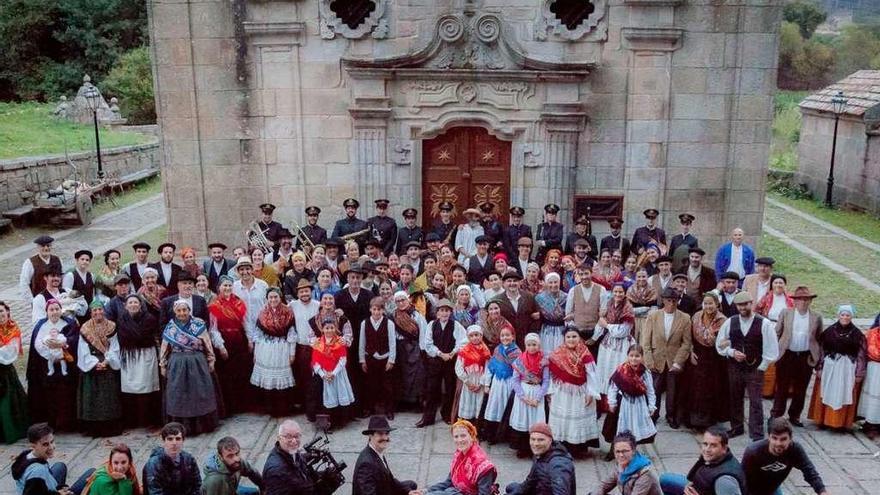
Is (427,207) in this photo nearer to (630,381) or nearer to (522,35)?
(522,35)

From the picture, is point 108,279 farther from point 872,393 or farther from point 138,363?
point 872,393

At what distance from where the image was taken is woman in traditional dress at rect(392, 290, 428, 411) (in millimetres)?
8914

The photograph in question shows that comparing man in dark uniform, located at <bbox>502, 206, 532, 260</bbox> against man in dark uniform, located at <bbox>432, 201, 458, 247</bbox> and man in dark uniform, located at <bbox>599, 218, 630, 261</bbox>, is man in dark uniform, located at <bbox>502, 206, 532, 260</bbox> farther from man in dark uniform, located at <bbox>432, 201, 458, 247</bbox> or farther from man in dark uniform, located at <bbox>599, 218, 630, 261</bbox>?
man in dark uniform, located at <bbox>599, 218, 630, 261</bbox>

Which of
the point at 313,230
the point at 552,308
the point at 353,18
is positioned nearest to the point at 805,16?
the point at 353,18

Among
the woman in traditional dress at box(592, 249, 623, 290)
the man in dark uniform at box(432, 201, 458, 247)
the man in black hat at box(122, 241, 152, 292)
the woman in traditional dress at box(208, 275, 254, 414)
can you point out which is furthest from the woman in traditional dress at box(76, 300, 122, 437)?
the woman in traditional dress at box(592, 249, 623, 290)

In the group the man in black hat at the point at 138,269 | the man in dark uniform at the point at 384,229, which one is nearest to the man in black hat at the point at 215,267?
the man in black hat at the point at 138,269

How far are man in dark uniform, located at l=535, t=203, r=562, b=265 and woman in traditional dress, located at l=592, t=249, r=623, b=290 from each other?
1.61 m

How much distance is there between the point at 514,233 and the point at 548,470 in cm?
608

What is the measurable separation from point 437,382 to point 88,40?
119 ft

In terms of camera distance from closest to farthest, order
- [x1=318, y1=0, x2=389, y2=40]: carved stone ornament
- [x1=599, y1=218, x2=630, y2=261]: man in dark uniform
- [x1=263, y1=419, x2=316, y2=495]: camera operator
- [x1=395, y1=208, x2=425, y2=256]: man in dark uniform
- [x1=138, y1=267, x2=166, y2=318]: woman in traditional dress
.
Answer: [x1=263, y1=419, x2=316, y2=495]: camera operator < [x1=138, y1=267, x2=166, y2=318]: woman in traditional dress < [x1=599, y1=218, x2=630, y2=261]: man in dark uniform < [x1=395, y1=208, x2=425, y2=256]: man in dark uniform < [x1=318, y1=0, x2=389, y2=40]: carved stone ornament

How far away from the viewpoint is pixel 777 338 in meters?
8.42

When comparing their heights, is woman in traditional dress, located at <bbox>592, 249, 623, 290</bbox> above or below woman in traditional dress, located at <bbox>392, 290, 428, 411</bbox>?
above

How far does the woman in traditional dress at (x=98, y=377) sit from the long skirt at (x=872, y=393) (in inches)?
319

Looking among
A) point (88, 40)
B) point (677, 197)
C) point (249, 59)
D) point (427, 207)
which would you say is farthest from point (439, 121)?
point (88, 40)
